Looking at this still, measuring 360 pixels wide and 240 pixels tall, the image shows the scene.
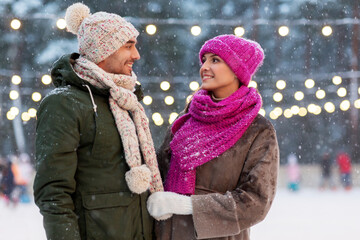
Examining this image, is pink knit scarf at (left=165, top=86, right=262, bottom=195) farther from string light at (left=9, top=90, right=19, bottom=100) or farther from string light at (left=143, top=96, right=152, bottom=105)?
string light at (left=9, top=90, right=19, bottom=100)

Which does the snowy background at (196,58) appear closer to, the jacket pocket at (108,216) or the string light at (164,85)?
the string light at (164,85)

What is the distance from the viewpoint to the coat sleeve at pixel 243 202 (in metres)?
2.52

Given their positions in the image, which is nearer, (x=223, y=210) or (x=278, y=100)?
(x=223, y=210)

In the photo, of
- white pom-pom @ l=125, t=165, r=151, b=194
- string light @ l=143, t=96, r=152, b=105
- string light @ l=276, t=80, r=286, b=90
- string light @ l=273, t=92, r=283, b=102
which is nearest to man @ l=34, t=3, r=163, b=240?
white pom-pom @ l=125, t=165, r=151, b=194

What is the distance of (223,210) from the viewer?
2.54 m

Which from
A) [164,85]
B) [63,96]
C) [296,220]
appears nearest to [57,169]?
[63,96]

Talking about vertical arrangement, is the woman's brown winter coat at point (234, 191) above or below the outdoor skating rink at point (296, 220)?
above

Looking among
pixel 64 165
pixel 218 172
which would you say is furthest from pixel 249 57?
pixel 64 165

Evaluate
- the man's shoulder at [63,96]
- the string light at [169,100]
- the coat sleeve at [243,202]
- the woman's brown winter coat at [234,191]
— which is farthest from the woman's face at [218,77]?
the string light at [169,100]

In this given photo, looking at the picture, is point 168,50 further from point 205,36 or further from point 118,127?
point 118,127

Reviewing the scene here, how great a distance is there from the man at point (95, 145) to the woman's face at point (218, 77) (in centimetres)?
40

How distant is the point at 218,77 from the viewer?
2682 mm

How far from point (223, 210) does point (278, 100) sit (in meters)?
6.40

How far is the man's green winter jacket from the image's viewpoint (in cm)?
214
